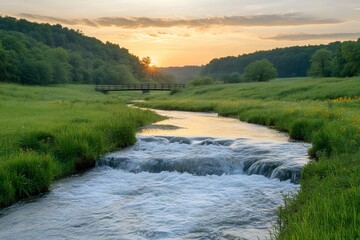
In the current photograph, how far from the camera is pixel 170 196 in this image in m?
11.5

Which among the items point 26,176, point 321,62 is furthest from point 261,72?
point 26,176

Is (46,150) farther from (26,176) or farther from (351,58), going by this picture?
(351,58)

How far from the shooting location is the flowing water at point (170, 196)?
352 inches

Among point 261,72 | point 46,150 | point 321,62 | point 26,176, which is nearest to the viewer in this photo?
point 26,176

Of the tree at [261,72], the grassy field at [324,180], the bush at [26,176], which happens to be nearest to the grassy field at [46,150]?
the bush at [26,176]

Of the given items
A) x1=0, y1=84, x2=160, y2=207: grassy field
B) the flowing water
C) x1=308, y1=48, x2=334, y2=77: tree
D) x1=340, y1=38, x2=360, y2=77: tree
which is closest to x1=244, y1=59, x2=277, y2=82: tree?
x1=308, y1=48, x2=334, y2=77: tree

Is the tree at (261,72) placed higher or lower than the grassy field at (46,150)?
higher

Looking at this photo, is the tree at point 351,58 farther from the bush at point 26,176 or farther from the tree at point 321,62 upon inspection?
the bush at point 26,176

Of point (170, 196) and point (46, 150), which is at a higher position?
Result: point (46, 150)

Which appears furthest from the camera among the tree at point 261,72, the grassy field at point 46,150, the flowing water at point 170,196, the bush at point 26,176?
the tree at point 261,72

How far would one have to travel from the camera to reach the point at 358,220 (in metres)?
6.07

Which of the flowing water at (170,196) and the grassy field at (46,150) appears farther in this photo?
the grassy field at (46,150)

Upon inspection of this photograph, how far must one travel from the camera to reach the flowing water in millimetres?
8938

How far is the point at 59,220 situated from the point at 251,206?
4793 mm
